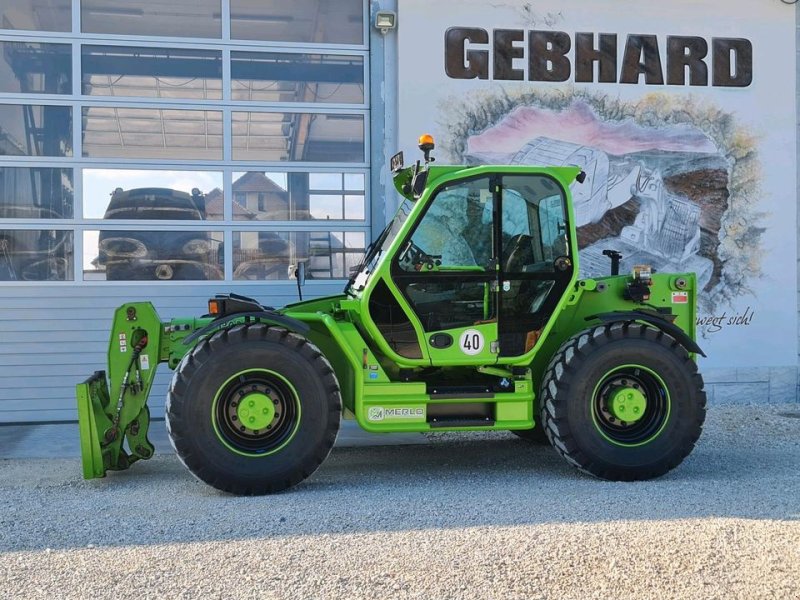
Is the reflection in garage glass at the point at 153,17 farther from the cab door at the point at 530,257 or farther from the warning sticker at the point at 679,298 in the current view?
the warning sticker at the point at 679,298

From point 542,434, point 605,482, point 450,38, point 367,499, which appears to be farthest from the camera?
point 450,38

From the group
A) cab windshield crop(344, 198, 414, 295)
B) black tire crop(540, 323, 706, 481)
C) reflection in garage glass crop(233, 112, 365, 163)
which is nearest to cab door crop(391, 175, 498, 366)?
cab windshield crop(344, 198, 414, 295)

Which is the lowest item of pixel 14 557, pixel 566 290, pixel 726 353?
pixel 14 557

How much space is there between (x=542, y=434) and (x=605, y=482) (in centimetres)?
126

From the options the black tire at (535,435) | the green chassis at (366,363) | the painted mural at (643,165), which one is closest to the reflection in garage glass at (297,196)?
the painted mural at (643,165)

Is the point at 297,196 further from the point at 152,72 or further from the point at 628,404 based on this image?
the point at 628,404

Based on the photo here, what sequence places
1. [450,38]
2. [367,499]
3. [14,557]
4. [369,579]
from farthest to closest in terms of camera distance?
[450,38], [367,499], [14,557], [369,579]

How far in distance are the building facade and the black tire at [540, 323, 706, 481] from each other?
377cm

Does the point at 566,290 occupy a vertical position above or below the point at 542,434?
above

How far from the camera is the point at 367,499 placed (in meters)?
5.22

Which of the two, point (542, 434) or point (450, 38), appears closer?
point (542, 434)

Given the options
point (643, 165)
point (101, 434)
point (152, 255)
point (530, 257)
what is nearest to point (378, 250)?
point (530, 257)

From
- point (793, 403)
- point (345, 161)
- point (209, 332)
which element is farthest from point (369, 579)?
point (793, 403)

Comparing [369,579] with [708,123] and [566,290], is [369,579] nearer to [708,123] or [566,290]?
[566,290]
